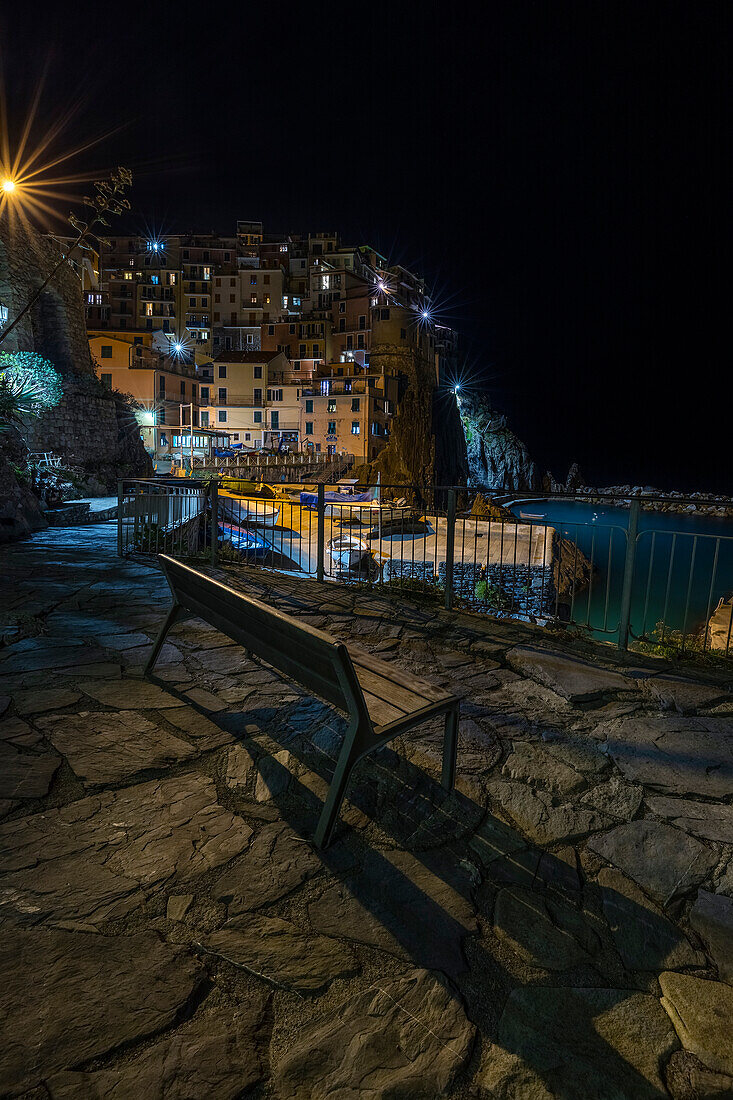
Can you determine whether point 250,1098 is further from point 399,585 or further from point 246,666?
point 399,585

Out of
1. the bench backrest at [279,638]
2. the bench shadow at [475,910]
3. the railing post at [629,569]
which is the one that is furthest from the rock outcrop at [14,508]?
the railing post at [629,569]

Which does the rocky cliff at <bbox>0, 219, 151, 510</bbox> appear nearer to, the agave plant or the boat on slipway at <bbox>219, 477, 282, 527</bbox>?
the agave plant

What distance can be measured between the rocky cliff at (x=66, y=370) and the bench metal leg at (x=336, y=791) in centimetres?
2563

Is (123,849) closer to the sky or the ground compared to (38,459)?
closer to the ground

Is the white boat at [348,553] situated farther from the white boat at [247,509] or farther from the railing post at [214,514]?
the railing post at [214,514]

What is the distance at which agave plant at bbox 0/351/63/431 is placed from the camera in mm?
17422

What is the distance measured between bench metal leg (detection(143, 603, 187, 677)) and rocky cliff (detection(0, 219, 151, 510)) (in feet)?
75.7

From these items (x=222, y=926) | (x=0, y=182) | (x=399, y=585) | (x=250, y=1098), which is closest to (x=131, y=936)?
(x=222, y=926)

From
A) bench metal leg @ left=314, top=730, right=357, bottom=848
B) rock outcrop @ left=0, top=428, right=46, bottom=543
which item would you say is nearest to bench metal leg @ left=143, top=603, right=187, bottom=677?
bench metal leg @ left=314, top=730, right=357, bottom=848

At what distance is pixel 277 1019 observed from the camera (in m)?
1.72

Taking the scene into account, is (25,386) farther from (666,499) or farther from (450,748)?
(450,748)

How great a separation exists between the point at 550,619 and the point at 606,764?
9.83ft

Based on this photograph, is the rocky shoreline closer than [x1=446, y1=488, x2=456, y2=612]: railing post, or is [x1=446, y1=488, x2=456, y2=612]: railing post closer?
the rocky shoreline

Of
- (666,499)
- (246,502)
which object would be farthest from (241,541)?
(666,499)
